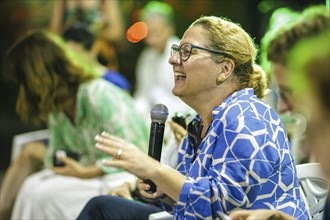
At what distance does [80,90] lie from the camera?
3.62 m

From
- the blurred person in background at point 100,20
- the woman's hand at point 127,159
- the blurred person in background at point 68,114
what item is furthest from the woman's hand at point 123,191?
the blurred person in background at point 100,20

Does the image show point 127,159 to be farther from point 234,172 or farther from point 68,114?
point 68,114

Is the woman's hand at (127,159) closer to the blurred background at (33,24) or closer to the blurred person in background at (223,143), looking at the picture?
the blurred person in background at (223,143)

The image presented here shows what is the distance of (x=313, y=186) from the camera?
277 cm

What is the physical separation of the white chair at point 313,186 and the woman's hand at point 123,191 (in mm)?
782

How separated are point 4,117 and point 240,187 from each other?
15.8 ft

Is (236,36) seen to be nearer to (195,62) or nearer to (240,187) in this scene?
(195,62)

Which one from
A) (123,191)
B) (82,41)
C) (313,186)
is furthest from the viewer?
(82,41)

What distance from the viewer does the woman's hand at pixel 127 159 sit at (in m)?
2.12

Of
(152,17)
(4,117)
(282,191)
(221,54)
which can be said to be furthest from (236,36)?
(4,117)

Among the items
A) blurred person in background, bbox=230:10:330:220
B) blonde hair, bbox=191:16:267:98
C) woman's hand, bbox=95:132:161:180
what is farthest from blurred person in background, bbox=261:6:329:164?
blurred person in background, bbox=230:10:330:220

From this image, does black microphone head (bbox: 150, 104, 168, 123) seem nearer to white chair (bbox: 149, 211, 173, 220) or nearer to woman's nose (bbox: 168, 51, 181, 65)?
woman's nose (bbox: 168, 51, 181, 65)

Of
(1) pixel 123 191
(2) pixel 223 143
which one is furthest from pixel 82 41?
(2) pixel 223 143

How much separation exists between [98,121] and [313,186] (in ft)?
4.26
